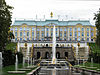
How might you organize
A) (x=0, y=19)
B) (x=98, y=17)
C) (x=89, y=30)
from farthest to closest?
(x=89, y=30) → (x=98, y=17) → (x=0, y=19)

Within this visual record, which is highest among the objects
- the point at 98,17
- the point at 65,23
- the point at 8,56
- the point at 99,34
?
the point at 65,23

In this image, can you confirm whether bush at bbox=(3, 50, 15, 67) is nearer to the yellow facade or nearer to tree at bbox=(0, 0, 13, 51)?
tree at bbox=(0, 0, 13, 51)

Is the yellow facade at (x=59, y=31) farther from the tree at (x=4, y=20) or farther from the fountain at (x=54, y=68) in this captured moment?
the tree at (x=4, y=20)

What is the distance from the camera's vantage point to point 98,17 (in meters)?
30.5

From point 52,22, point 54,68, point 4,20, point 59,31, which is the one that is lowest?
point 54,68

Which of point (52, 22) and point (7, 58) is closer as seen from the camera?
point (7, 58)

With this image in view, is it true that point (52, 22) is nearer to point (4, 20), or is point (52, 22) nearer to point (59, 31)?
point (59, 31)

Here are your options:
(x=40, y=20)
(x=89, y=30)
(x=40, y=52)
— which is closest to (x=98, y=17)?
(x=40, y=52)

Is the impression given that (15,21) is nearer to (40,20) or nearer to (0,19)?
(40,20)

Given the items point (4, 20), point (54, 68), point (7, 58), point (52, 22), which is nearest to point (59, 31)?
point (52, 22)

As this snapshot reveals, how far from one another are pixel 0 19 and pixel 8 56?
16.4 ft

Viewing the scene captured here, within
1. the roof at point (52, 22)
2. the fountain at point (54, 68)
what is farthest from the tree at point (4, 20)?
the roof at point (52, 22)

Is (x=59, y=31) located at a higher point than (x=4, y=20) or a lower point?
higher

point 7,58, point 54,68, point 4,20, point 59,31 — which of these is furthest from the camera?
point 59,31
